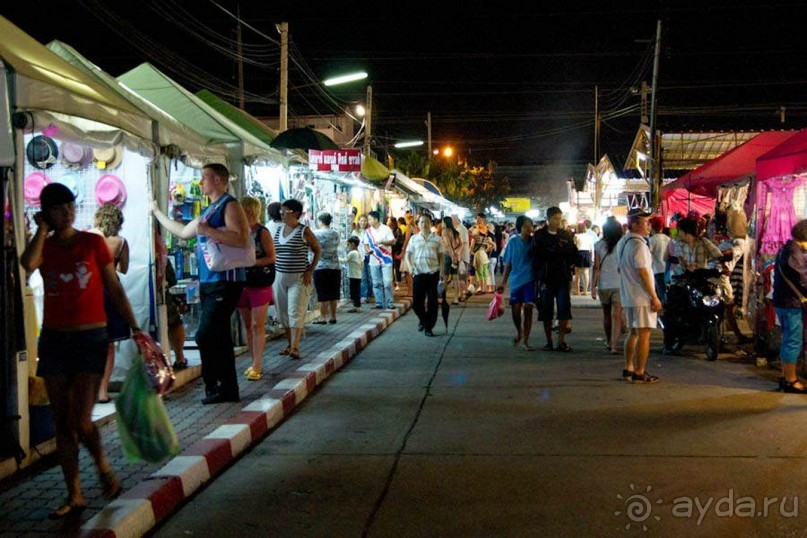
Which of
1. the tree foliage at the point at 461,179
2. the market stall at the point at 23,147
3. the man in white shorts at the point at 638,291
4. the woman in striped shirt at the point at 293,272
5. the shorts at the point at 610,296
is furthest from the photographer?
the tree foliage at the point at 461,179

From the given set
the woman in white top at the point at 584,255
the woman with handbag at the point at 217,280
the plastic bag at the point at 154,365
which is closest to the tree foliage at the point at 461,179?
the woman in white top at the point at 584,255

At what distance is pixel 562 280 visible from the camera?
11266 millimetres

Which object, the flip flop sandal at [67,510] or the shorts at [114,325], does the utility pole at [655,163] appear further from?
the flip flop sandal at [67,510]

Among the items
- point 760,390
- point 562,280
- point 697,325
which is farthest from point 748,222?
point 760,390

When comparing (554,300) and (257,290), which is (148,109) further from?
(554,300)

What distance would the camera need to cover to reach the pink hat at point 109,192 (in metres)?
8.41

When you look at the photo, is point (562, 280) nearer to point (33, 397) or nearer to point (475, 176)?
point (33, 397)

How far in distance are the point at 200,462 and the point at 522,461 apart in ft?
7.33

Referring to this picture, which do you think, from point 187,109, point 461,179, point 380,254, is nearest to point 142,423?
point 187,109

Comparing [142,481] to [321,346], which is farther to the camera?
[321,346]

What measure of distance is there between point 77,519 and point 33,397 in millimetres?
1382

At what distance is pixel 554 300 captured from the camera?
1145cm

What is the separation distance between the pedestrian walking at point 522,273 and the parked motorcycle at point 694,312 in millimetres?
1852

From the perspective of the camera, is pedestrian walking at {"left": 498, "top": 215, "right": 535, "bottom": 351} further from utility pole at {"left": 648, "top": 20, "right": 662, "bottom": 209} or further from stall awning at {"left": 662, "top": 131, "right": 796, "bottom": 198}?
utility pole at {"left": 648, "top": 20, "right": 662, "bottom": 209}
